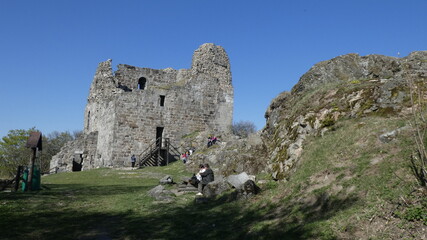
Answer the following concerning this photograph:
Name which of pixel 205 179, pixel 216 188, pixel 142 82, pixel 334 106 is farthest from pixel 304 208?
pixel 142 82

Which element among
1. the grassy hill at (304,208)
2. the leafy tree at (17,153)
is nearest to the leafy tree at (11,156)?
the leafy tree at (17,153)

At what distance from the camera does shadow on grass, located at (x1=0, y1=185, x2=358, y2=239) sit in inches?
247

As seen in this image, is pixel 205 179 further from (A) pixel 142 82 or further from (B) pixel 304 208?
(A) pixel 142 82

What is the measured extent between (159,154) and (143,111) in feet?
12.1

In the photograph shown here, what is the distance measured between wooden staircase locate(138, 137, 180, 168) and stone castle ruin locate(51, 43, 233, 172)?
0.97ft

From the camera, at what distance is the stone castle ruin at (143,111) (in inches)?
1058

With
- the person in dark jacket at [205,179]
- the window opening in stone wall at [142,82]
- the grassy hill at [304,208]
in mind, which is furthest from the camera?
the window opening in stone wall at [142,82]

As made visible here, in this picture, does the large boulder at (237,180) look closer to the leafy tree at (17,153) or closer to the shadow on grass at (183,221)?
the shadow on grass at (183,221)

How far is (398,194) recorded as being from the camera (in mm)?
5613

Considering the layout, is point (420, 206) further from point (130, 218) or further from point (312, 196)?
point (130, 218)

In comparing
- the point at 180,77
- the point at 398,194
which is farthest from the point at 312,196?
the point at 180,77

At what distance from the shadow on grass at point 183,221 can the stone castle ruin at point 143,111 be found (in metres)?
17.2

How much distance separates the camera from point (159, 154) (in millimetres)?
27203

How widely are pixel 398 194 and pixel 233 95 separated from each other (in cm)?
2629
